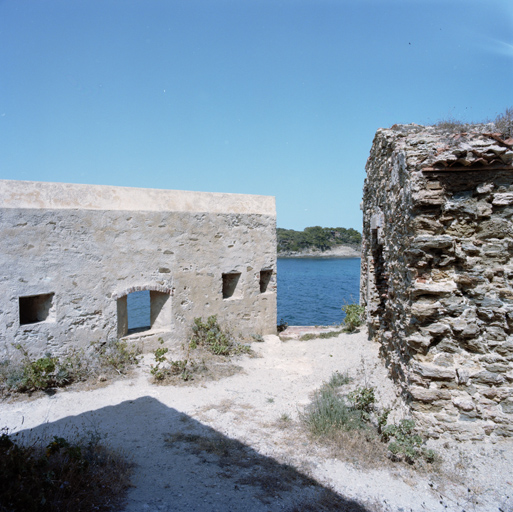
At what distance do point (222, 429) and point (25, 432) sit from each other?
240 cm

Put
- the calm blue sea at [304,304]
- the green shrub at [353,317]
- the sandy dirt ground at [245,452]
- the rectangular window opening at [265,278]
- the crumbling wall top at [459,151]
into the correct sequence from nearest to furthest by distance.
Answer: the sandy dirt ground at [245,452] < the crumbling wall top at [459,151] < the green shrub at [353,317] < the rectangular window opening at [265,278] < the calm blue sea at [304,304]

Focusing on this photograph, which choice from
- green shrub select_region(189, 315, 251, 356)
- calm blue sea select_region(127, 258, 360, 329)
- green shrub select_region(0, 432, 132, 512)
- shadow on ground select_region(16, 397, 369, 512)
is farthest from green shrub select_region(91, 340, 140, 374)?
calm blue sea select_region(127, 258, 360, 329)

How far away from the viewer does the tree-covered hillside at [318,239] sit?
7381 centimetres

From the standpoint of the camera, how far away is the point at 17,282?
6.39 meters

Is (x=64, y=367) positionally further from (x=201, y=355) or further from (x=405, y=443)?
(x=405, y=443)

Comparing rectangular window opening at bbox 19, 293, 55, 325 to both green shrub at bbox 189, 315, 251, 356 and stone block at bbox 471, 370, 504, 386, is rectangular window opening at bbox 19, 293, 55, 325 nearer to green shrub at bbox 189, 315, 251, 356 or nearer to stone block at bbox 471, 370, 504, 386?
green shrub at bbox 189, 315, 251, 356

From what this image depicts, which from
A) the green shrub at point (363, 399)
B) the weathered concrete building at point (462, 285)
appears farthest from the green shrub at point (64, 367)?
the weathered concrete building at point (462, 285)

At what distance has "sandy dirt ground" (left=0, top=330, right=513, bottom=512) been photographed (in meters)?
3.51

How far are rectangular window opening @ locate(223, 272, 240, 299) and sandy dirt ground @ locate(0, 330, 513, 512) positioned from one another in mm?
2763

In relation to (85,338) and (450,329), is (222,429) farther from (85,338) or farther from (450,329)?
(85,338)

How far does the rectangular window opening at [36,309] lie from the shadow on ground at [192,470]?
2.30m

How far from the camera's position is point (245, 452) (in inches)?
171

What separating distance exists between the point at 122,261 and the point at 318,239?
68.1 meters

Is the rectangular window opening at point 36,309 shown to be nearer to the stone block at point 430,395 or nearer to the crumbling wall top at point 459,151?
the stone block at point 430,395
